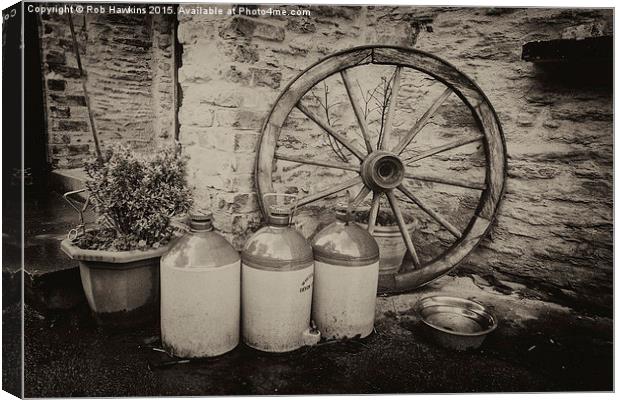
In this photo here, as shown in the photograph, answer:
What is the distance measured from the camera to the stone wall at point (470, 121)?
8.77 feet

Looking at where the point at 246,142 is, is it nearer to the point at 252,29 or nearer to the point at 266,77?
the point at 266,77

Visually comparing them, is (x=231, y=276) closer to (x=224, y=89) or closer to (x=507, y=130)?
(x=224, y=89)

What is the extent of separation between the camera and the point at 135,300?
241cm

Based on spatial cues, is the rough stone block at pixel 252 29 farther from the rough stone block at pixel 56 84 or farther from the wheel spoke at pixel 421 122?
the rough stone block at pixel 56 84

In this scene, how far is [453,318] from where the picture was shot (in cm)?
263

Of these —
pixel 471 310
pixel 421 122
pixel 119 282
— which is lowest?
pixel 471 310

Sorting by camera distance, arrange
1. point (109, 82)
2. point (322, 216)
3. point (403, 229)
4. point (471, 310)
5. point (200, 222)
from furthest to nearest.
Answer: point (109, 82), point (322, 216), point (403, 229), point (471, 310), point (200, 222)

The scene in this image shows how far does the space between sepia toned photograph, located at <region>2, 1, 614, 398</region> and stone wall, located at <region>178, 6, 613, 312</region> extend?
11mm

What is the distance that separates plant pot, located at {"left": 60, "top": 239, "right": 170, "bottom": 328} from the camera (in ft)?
7.48

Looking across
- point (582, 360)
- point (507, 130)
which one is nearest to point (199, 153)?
point (507, 130)

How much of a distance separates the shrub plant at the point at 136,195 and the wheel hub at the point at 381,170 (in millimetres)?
947

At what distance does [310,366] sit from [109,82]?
299 centimetres

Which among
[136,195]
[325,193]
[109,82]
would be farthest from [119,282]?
[109,82]

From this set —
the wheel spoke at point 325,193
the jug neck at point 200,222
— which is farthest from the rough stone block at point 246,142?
the jug neck at point 200,222
